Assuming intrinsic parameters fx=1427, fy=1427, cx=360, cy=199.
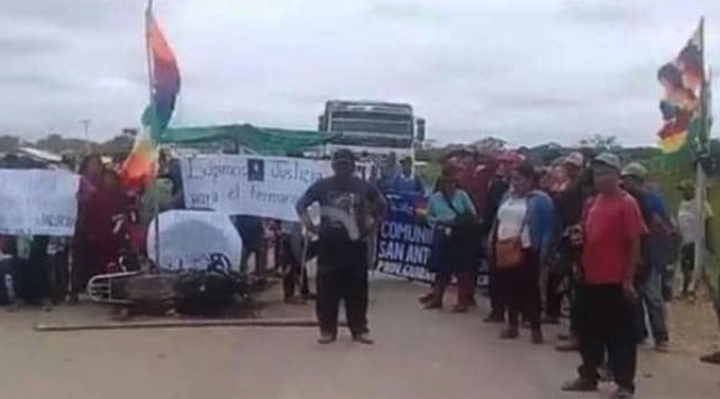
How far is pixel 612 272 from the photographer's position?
10047mm

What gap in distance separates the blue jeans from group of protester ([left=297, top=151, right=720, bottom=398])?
1 cm

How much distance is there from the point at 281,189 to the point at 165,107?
1583mm

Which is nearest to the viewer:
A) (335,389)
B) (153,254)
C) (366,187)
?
(335,389)

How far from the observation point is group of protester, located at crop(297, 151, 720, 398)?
1008 cm

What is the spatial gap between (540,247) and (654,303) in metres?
1.14

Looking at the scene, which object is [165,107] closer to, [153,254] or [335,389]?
[153,254]

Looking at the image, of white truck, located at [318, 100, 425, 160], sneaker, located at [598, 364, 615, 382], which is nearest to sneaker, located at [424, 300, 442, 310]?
sneaker, located at [598, 364, 615, 382]

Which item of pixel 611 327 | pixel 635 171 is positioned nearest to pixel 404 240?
pixel 635 171

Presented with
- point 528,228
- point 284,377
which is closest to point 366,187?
point 528,228

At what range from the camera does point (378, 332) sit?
13.7 m

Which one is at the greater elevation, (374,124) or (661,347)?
(374,124)

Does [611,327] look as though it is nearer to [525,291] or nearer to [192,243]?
[525,291]

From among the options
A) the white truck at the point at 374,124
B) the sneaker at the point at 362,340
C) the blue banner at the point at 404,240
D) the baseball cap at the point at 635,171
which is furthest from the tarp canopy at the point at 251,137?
the white truck at the point at 374,124

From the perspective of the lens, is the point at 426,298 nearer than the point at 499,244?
No
